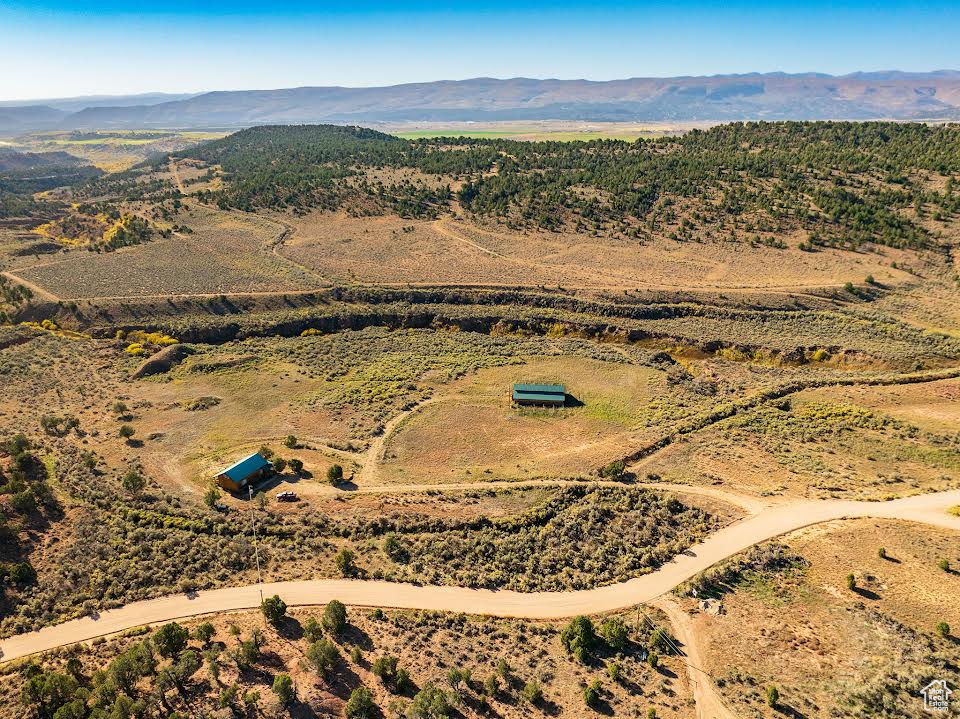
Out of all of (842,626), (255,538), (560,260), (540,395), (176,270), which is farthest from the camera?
(560,260)

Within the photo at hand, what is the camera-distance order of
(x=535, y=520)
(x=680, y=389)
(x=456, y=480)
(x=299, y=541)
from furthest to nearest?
(x=680, y=389) < (x=456, y=480) < (x=535, y=520) < (x=299, y=541)

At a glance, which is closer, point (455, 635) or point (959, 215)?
point (455, 635)

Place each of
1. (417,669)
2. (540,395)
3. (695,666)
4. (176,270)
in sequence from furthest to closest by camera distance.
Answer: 1. (176,270)
2. (540,395)
3. (695,666)
4. (417,669)

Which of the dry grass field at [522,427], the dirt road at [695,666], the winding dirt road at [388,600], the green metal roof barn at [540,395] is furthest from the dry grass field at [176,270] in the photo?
the dirt road at [695,666]

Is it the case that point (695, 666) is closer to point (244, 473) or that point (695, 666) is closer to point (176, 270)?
point (244, 473)

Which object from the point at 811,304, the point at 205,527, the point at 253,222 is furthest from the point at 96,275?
the point at 811,304

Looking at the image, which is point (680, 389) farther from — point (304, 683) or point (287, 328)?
point (287, 328)

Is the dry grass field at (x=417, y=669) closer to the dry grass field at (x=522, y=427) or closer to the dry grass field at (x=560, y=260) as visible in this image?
the dry grass field at (x=522, y=427)

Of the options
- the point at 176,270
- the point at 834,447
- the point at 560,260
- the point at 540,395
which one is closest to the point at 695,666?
the point at 834,447

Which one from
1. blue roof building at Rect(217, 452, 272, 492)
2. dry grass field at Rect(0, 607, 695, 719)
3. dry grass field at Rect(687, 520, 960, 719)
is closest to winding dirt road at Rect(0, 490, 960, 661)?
dry grass field at Rect(0, 607, 695, 719)
